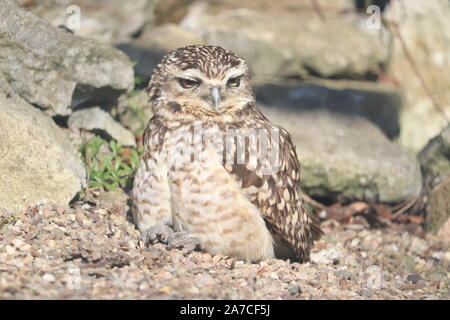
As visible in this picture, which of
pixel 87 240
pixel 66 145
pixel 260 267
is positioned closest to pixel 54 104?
pixel 66 145

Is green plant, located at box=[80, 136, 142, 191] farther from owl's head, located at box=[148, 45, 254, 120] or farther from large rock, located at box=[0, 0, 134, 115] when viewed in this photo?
owl's head, located at box=[148, 45, 254, 120]

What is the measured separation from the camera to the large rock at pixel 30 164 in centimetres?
445

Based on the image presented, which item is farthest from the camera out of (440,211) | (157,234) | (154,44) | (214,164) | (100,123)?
(154,44)

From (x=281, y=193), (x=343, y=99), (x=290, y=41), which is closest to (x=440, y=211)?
(x=343, y=99)

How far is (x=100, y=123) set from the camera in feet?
17.9

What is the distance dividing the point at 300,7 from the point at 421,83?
169 centimetres

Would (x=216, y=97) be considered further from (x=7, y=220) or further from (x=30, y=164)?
(x=7, y=220)

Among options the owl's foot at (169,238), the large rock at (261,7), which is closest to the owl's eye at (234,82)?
the owl's foot at (169,238)

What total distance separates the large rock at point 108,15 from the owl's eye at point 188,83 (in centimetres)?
245

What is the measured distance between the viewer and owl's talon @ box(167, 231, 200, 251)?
4254mm

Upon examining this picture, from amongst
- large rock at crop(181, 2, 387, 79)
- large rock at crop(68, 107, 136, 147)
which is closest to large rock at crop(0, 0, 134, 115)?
large rock at crop(68, 107, 136, 147)

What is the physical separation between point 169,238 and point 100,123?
155 centimetres

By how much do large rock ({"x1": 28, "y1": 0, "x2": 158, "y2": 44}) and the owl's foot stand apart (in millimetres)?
2857
